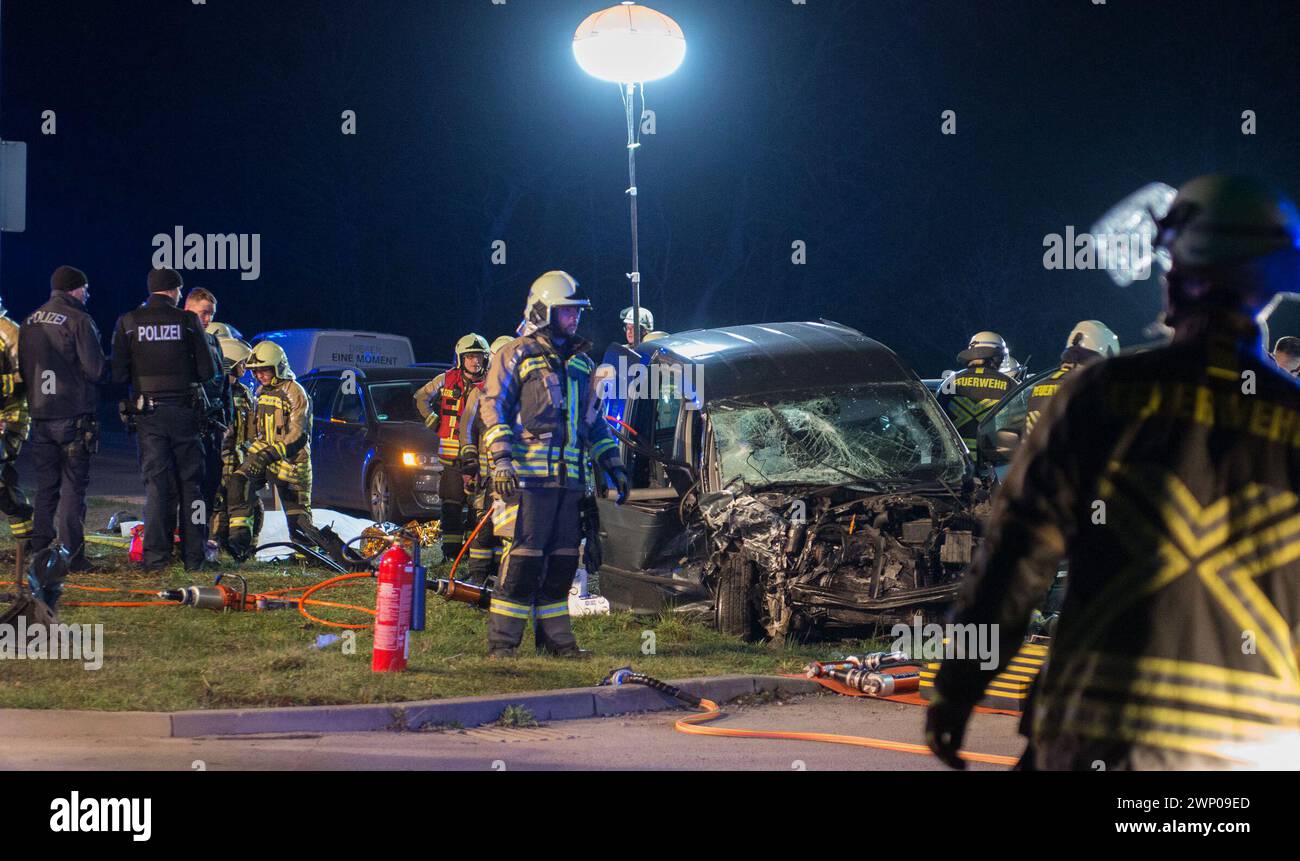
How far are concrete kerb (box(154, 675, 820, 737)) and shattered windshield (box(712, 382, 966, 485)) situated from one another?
1.68 meters

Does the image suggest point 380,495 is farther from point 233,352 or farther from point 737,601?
point 737,601

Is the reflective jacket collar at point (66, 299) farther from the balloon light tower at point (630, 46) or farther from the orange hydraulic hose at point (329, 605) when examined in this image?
the balloon light tower at point (630, 46)

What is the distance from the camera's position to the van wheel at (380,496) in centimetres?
1561

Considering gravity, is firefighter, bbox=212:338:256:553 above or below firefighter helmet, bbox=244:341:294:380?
below

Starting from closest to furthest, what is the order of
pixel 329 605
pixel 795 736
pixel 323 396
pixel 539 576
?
pixel 795 736, pixel 539 576, pixel 329 605, pixel 323 396

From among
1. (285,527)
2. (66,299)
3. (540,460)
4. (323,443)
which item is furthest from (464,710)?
(323,443)

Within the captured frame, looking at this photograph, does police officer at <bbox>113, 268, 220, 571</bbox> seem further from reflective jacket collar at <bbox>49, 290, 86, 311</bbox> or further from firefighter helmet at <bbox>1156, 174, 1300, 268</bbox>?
firefighter helmet at <bbox>1156, 174, 1300, 268</bbox>

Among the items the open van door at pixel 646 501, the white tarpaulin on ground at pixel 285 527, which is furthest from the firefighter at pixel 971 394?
the white tarpaulin on ground at pixel 285 527

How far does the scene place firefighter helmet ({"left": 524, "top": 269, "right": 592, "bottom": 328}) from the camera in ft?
29.1

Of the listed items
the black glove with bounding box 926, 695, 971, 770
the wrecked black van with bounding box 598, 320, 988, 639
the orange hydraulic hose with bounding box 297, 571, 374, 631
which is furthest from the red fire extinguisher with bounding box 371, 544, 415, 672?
the black glove with bounding box 926, 695, 971, 770

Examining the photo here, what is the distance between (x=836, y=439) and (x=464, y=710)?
3.52 meters

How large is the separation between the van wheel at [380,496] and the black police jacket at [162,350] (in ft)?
13.3

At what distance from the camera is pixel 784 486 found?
30.6 feet
